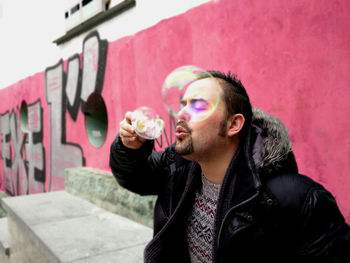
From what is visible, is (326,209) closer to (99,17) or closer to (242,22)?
(242,22)

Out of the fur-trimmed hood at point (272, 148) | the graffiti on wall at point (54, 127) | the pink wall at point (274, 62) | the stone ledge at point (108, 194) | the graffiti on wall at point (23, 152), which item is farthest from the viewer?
the graffiti on wall at point (23, 152)

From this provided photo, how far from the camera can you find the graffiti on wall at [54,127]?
4953 millimetres

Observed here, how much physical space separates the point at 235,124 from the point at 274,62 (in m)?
1.10

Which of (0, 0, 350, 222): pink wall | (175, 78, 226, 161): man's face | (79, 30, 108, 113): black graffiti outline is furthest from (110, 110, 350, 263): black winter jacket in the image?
(79, 30, 108, 113): black graffiti outline

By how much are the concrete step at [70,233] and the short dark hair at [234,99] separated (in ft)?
5.41

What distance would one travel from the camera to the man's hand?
156 cm

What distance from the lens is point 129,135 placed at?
5.14 feet

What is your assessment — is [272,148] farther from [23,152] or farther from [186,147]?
[23,152]

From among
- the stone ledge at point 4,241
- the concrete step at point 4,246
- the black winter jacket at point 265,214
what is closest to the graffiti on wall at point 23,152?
the stone ledge at point 4,241

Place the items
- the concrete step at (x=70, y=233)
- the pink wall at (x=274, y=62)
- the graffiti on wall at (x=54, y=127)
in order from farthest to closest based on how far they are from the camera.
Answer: the graffiti on wall at (x=54, y=127) < the concrete step at (x=70, y=233) < the pink wall at (x=274, y=62)

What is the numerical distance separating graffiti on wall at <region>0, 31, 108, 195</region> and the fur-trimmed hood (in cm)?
362

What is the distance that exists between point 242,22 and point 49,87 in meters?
5.18

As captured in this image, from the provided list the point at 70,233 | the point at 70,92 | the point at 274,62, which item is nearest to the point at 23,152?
the point at 70,92

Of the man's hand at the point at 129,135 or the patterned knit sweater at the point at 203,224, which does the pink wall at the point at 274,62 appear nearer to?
the patterned knit sweater at the point at 203,224
